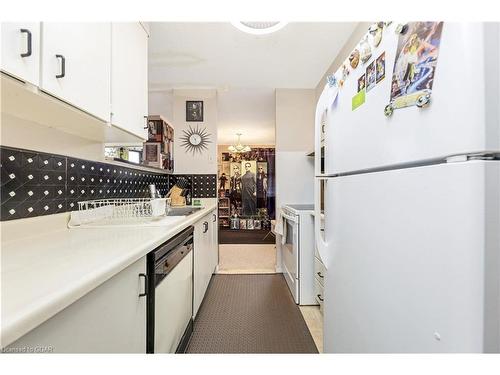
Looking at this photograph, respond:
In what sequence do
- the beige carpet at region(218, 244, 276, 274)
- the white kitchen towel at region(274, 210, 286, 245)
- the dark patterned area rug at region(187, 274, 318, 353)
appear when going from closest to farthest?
1. the dark patterned area rug at region(187, 274, 318, 353)
2. the white kitchen towel at region(274, 210, 286, 245)
3. the beige carpet at region(218, 244, 276, 274)

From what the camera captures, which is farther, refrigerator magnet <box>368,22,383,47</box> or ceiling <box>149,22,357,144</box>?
ceiling <box>149,22,357,144</box>

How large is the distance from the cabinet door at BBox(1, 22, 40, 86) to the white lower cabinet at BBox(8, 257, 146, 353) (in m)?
0.68

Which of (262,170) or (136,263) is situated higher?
(262,170)

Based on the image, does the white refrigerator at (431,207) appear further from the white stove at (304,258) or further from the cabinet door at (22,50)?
the white stove at (304,258)

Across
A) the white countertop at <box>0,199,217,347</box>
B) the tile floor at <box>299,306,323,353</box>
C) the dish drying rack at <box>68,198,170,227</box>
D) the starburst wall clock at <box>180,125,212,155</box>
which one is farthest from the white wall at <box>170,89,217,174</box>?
the white countertop at <box>0,199,217,347</box>

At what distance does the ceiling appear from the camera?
2061mm

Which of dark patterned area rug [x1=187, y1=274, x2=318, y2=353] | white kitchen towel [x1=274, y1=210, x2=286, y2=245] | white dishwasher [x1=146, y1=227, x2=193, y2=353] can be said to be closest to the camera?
white dishwasher [x1=146, y1=227, x2=193, y2=353]

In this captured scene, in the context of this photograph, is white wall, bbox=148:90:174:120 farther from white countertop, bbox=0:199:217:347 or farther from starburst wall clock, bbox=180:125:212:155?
white countertop, bbox=0:199:217:347

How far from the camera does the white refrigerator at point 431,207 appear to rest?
0.45m

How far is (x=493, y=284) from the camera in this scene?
45cm
